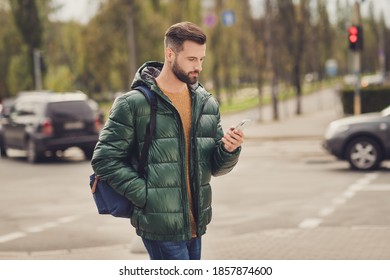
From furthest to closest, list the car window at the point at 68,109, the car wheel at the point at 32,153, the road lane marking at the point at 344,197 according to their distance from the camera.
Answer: the car wheel at the point at 32,153 < the car window at the point at 68,109 < the road lane marking at the point at 344,197

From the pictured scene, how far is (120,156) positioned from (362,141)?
1179 cm

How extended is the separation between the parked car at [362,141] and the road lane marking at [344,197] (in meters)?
0.79

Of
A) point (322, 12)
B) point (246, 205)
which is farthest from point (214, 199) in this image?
point (322, 12)

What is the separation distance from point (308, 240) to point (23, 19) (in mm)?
38292

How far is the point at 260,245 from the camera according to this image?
25.3ft

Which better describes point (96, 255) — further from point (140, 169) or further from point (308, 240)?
point (140, 169)

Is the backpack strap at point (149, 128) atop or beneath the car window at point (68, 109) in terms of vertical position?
atop

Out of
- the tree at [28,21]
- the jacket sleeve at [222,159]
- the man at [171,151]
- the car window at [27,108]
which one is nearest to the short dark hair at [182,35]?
the man at [171,151]

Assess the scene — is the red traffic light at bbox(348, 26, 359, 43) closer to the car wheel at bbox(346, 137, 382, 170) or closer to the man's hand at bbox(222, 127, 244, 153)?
the car wheel at bbox(346, 137, 382, 170)

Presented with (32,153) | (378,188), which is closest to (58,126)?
(32,153)

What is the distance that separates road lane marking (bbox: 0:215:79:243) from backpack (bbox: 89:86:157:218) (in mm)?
5136

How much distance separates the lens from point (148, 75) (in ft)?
12.9

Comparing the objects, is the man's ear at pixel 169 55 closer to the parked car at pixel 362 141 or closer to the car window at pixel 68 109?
the parked car at pixel 362 141

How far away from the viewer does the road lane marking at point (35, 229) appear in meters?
8.88
